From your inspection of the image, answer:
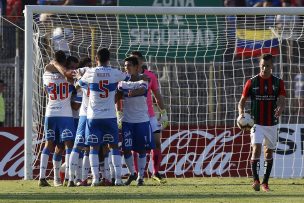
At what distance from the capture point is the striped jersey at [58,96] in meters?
15.7

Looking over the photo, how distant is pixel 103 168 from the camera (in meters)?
16.0

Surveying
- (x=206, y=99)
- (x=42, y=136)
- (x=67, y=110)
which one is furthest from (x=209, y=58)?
(x=67, y=110)

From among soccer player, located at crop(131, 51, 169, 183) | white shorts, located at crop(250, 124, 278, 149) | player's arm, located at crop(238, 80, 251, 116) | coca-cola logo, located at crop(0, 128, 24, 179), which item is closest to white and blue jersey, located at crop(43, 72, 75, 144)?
soccer player, located at crop(131, 51, 169, 183)

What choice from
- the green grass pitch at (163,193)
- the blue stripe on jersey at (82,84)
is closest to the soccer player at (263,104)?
the green grass pitch at (163,193)

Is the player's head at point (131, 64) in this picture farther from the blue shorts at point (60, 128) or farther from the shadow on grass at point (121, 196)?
the shadow on grass at point (121, 196)

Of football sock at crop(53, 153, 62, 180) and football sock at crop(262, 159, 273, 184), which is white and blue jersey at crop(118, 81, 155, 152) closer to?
football sock at crop(53, 153, 62, 180)

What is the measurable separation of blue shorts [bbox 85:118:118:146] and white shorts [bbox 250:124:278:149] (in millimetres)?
2134

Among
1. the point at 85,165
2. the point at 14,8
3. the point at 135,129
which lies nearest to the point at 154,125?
the point at 135,129

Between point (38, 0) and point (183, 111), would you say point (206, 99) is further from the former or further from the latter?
point (38, 0)

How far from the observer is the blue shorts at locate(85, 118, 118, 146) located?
591 inches

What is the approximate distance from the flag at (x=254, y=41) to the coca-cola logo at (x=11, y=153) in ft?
15.4

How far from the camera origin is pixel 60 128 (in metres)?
15.8

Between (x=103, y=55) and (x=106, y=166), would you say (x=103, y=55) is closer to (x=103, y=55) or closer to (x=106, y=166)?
(x=103, y=55)

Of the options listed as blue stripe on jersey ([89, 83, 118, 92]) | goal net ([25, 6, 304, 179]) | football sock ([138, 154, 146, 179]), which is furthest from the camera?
goal net ([25, 6, 304, 179])
